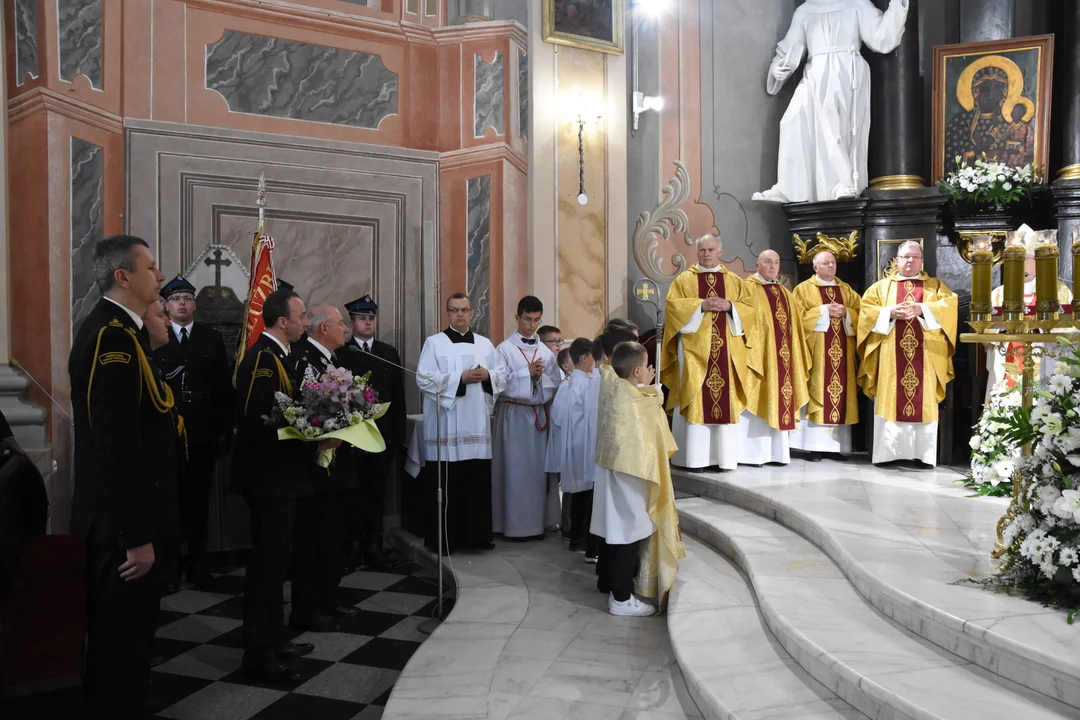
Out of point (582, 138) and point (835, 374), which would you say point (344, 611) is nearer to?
point (835, 374)

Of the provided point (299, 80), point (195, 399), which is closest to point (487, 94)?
point (299, 80)

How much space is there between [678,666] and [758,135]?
20.9 ft

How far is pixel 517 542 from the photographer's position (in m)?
6.09

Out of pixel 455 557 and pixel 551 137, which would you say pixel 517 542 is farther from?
pixel 551 137

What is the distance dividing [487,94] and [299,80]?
4.96ft

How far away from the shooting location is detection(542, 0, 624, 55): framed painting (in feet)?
24.1

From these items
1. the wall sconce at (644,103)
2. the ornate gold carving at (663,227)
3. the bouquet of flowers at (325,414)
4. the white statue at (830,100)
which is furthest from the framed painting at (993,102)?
the bouquet of flowers at (325,414)

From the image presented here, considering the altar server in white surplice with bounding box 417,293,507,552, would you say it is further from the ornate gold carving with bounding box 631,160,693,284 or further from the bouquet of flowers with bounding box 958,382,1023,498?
the bouquet of flowers with bounding box 958,382,1023,498

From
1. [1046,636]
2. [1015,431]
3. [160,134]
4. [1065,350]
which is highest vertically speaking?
[160,134]

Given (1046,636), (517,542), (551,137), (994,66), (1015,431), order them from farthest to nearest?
(994,66), (551,137), (517,542), (1015,431), (1046,636)

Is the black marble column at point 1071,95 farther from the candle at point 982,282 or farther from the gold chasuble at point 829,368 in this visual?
the candle at point 982,282

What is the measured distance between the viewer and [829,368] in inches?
283

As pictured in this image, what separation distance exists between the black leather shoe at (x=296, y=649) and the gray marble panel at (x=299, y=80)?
415 cm

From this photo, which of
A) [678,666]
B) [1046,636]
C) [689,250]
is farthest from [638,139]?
[1046,636]
